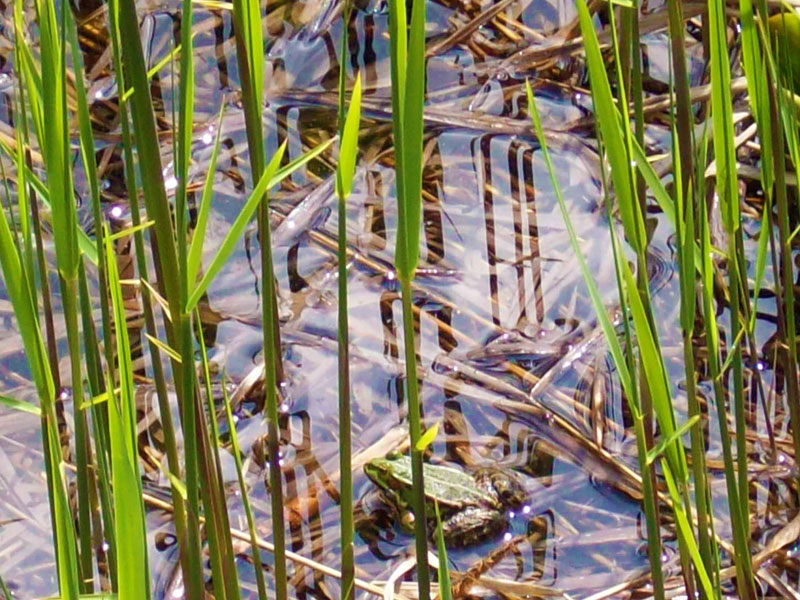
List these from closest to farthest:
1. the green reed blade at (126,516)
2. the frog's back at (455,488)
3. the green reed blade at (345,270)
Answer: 1. the green reed blade at (126,516)
2. the green reed blade at (345,270)
3. the frog's back at (455,488)

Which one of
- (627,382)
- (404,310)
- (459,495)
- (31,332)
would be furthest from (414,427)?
(459,495)

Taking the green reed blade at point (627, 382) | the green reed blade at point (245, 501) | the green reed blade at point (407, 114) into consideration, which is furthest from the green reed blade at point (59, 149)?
the green reed blade at point (627, 382)

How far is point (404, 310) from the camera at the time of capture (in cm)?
90

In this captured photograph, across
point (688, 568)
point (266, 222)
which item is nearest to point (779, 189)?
point (688, 568)

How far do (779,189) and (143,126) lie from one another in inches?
31.6

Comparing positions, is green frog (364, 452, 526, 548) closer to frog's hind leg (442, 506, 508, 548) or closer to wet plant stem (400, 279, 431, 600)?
frog's hind leg (442, 506, 508, 548)

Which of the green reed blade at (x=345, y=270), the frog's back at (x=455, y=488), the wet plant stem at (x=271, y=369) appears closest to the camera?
the green reed blade at (x=345, y=270)

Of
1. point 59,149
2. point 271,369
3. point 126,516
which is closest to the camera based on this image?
point 126,516

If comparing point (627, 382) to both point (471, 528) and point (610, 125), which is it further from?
point (471, 528)

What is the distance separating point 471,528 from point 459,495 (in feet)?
0.21

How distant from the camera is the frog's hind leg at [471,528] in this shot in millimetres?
1740

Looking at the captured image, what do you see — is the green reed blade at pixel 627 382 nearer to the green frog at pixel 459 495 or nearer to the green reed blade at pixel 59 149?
the green reed blade at pixel 59 149

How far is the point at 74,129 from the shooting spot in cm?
254

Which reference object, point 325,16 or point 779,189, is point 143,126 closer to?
point 779,189
